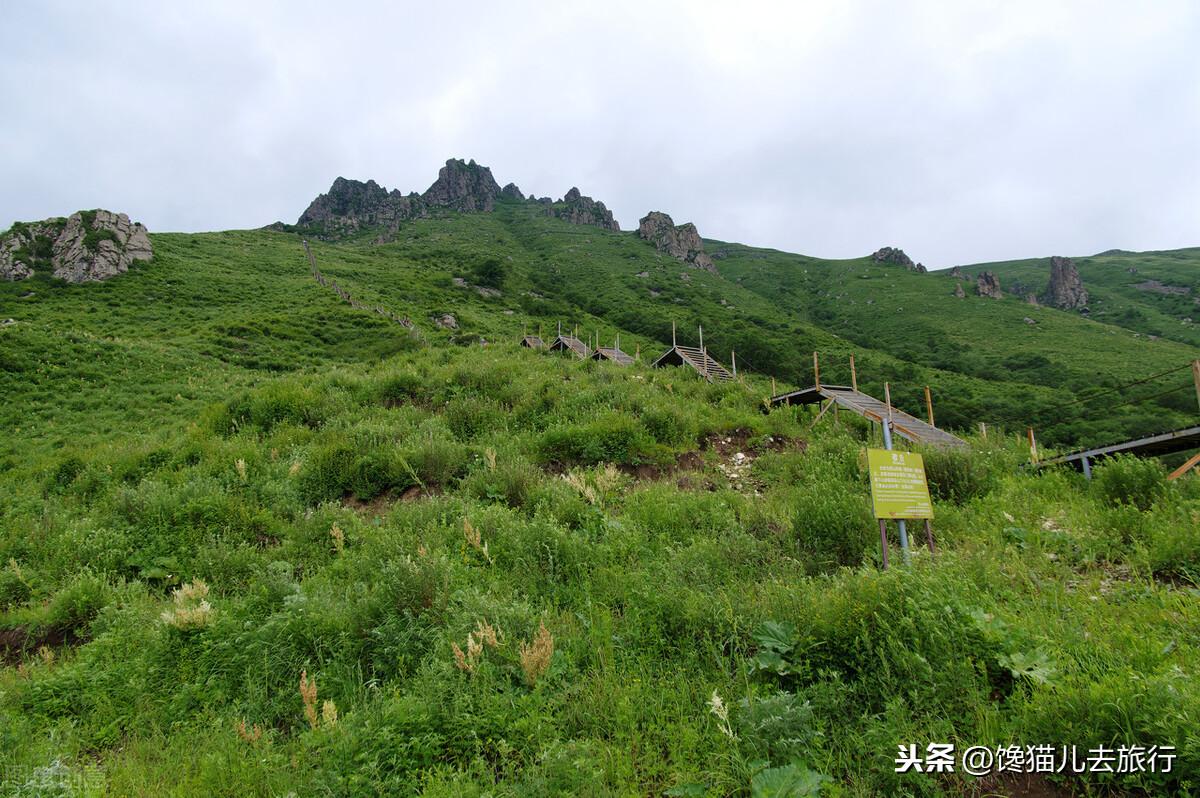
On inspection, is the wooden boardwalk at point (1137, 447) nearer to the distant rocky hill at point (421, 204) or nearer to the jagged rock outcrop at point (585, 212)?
the distant rocky hill at point (421, 204)

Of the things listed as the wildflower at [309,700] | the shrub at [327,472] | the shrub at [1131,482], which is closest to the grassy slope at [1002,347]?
the shrub at [1131,482]

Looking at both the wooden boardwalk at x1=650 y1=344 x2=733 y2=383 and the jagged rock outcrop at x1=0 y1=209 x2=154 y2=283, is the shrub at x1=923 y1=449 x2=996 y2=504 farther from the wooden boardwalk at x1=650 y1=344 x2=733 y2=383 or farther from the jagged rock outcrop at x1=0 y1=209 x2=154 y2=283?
the jagged rock outcrop at x1=0 y1=209 x2=154 y2=283

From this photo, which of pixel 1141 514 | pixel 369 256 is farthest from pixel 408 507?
pixel 369 256

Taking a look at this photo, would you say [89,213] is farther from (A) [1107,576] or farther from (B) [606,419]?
(A) [1107,576]

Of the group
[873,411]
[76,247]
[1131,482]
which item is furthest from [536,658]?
[76,247]

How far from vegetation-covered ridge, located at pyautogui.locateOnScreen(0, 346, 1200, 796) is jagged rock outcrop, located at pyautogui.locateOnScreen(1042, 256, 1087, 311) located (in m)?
144

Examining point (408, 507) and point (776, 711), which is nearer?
point (776, 711)

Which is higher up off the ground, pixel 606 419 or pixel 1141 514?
pixel 606 419

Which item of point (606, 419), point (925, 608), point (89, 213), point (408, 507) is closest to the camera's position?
point (925, 608)

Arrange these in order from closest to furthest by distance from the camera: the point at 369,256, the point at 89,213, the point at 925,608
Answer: the point at 925,608 → the point at 89,213 → the point at 369,256

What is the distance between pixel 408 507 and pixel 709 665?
191 inches

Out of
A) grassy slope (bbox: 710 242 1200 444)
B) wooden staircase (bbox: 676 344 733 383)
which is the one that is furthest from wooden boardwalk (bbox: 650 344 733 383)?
grassy slope (bbox: 710 242 1200 444)

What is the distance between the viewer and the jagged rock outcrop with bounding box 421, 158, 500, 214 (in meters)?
156

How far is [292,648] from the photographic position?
429 centimetres
